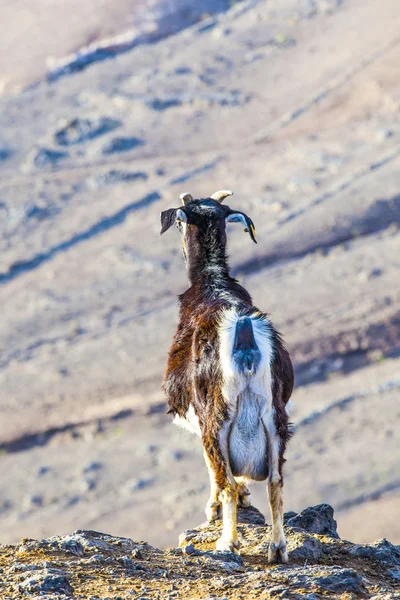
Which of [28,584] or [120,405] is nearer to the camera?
[28,584]

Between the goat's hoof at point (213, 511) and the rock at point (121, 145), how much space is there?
1285 inches

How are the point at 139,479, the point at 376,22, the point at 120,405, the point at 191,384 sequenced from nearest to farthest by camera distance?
1. the point at 191,384
2. the point at 139,479
3. the point at 120,405
4. the point at 376,22

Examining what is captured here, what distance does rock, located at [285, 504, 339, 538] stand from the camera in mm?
9961

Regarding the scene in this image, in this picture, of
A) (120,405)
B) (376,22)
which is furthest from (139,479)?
(376,22)

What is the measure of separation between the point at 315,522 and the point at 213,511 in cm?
101

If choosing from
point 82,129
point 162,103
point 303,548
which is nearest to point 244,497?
point 303,548

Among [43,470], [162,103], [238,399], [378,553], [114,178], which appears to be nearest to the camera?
[238,399]

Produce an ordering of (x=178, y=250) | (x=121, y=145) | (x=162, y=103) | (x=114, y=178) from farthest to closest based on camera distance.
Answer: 1. (x=162, y=103)
2. (x=121, y=145)
3. (x=114, y=178)
4. (x=178, y=250)

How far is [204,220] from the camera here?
10289 millimetres

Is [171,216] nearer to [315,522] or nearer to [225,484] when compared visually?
[225,484]

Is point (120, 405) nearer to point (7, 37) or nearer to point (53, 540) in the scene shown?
point (53, 540)

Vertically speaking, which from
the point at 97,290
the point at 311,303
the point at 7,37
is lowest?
the point at 311,303

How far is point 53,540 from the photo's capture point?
888cm

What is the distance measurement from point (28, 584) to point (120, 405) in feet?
70.8
